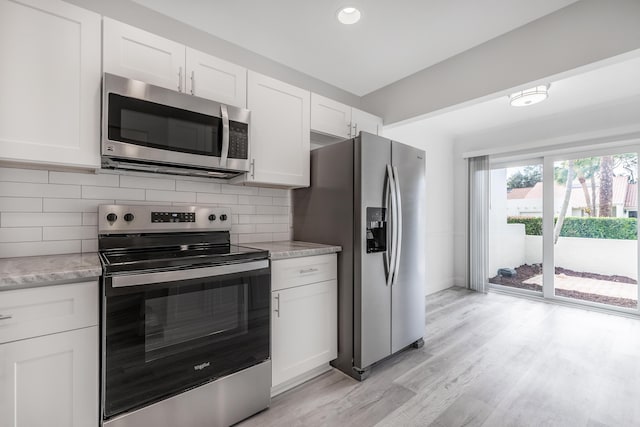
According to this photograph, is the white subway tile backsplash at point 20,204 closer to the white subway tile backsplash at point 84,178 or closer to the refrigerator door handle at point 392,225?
the white subway tile backsplash at point 84,178

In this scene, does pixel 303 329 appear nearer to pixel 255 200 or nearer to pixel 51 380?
pixel 255 200

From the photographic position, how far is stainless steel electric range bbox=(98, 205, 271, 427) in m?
1.29

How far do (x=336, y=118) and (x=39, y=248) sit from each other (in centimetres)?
232

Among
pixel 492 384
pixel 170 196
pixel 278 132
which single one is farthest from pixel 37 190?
pixel 492 384

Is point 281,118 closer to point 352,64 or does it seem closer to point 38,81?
point 352,64

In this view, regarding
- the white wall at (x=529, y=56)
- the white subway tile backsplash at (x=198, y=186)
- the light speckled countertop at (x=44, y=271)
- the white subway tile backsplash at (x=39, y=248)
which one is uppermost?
the white wall at (x=529, y=56)

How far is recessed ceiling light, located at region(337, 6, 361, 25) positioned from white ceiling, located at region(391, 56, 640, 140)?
1224 millimetres

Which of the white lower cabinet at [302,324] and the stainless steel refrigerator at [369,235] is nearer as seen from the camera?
the white lower cabinet at [302,324]

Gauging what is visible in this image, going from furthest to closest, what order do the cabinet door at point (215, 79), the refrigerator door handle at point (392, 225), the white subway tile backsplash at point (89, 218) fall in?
1. the refrigerator door handle at point (392, 225)
2. the cabinet door at point (215, 79)
3. the white subway tile backsplash at point (89, 218)

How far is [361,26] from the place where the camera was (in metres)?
2.15

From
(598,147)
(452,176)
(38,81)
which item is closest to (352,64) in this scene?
(38,81)

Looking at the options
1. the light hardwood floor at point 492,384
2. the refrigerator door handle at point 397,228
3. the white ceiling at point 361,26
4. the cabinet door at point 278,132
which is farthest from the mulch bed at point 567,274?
the cabinet door at point 278,132

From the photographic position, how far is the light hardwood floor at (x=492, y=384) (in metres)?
1.72

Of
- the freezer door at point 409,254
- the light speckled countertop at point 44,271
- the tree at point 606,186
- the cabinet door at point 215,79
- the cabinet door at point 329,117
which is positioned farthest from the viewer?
the tree at point 606,186
